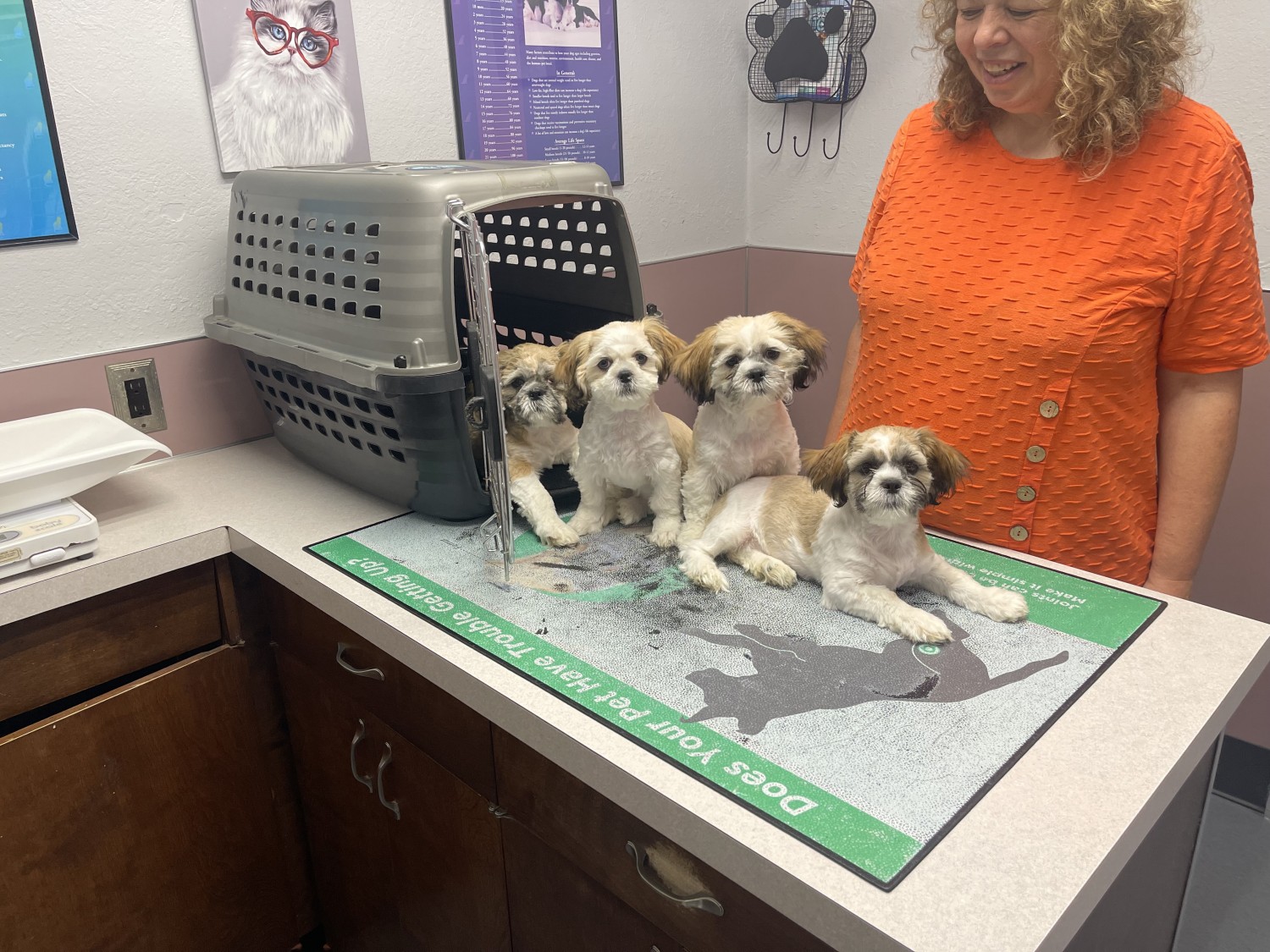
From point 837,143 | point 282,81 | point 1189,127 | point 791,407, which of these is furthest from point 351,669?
point 837,143

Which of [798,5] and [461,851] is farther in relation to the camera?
[798,5]

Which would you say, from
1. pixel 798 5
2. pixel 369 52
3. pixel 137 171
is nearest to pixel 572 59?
pixel 369 52

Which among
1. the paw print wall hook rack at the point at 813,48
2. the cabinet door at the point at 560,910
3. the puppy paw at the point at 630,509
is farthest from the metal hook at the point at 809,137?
the cabinet door at the point at 560,910

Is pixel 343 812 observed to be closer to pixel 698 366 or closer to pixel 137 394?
pixel 137 394

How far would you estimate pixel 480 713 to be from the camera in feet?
3.10

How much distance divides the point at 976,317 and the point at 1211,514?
0.40 metres

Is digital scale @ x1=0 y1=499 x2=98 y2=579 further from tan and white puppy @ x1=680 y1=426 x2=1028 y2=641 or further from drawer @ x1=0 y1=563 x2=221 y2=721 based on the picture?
tan and white puppy @ x1=680 y1=426 x2=1028 y2=641

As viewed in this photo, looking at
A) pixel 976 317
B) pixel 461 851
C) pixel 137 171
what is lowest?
pixel 461 851

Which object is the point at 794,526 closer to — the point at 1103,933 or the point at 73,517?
the point at 1103,933

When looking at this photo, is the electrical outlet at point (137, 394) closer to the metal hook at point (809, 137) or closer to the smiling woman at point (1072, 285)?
the smiling woman at point (1072, 285)

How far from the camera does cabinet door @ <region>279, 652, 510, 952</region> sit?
1.12 meters

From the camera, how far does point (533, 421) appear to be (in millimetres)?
1221

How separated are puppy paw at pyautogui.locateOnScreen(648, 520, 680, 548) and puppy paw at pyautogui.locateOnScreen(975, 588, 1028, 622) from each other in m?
0.38

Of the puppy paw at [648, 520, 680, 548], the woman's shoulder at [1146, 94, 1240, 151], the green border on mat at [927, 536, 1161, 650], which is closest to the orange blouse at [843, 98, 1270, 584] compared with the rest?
the woman's shoulder at [1146, 94, 1240, 151]
